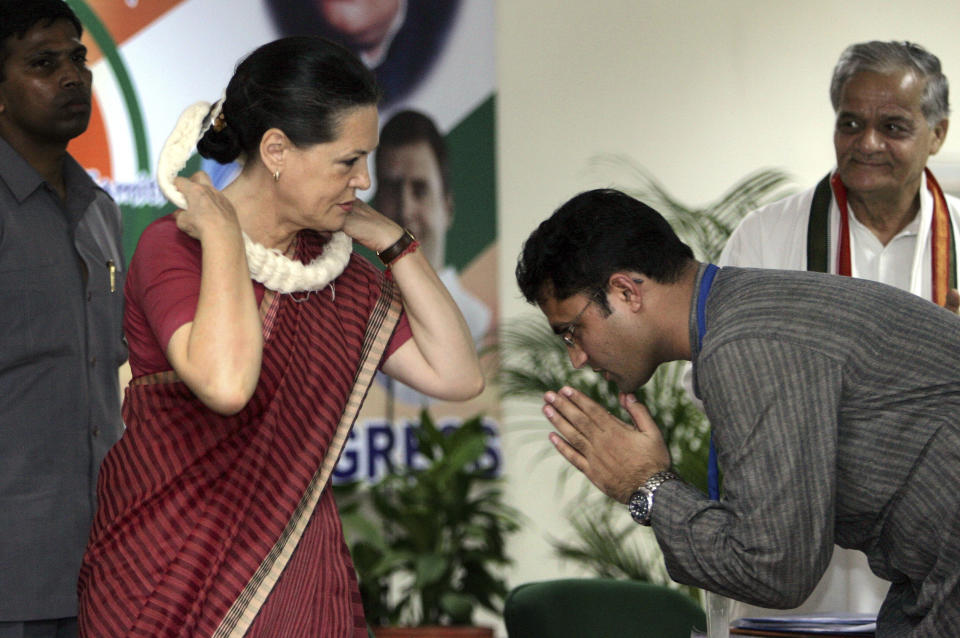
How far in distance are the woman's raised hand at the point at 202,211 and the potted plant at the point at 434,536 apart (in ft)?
7.59

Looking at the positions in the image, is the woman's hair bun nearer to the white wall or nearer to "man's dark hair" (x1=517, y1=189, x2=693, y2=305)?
"man's dark hair" (x1=517, y1=189, x2=693, y2=305)

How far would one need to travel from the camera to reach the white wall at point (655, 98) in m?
4.63

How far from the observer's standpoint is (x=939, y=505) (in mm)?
1643

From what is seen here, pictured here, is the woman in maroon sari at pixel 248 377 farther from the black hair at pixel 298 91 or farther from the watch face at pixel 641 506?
the watch face at pixel 641 506

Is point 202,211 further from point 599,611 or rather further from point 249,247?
point 599,611

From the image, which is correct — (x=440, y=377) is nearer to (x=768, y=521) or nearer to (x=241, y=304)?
(x=241, y=304)

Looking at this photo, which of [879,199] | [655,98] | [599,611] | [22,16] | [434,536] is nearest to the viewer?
[22,16]

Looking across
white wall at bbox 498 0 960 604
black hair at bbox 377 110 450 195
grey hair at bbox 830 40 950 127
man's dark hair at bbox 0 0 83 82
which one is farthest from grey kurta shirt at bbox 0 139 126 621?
white wall at bbox 498 0 960 604

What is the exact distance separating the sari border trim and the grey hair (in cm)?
153

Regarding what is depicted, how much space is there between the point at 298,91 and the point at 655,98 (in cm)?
314

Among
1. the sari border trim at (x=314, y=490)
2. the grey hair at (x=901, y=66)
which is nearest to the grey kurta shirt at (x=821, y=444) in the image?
the sari border trim at (x=314, y=490)

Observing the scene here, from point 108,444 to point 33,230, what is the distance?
0.46m

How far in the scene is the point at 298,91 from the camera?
181 cm

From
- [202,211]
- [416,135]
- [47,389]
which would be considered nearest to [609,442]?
[202,211]
